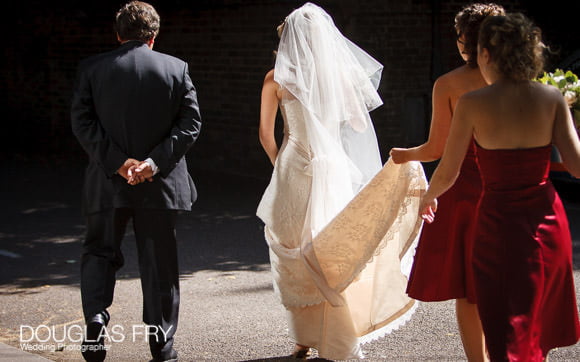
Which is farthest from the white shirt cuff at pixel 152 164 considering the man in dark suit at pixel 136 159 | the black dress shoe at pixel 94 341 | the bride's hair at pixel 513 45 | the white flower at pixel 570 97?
the white flower at pixel 570 97

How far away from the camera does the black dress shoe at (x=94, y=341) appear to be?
195 inches

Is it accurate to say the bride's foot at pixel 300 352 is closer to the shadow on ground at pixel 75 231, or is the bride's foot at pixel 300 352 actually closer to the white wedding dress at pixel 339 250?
the white wedding dress at pixel 339 250

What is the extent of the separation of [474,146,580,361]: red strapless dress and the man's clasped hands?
1.98 metres

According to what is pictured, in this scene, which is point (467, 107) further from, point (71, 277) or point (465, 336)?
point (71, 277)

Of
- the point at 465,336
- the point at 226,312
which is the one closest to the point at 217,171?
the point at 226,312

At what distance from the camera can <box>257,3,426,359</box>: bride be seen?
498 centimetres

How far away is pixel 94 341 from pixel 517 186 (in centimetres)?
258

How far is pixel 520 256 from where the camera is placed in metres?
3.66

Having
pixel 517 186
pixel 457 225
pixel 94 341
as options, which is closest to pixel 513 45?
pixel 517 186

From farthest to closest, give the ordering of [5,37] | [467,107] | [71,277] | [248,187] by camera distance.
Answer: [5,37] → [248,187] → [71,277] → [467,107]

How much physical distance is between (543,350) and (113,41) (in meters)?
12.8

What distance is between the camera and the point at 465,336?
4.43 m

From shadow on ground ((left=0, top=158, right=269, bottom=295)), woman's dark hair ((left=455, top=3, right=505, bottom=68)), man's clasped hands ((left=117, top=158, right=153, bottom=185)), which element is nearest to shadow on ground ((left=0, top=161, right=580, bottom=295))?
shadow on ground ((left=0, top=158, right=269, bottom=295))

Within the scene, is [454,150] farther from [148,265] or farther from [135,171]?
[148,265]
